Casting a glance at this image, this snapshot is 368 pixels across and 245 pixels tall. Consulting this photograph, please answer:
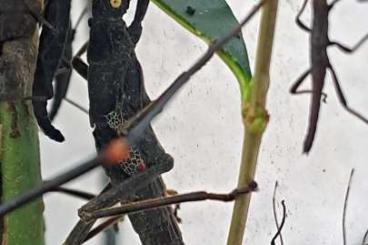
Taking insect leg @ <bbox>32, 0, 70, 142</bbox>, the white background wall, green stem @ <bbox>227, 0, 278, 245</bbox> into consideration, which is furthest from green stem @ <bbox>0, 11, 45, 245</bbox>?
the white background wall

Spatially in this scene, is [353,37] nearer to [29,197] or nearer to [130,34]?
[130,34]

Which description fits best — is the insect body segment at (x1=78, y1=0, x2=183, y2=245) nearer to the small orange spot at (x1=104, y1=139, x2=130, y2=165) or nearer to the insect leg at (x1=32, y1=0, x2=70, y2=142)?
the insect leg at (x1=32, y1=0, x2=70, y2=142)

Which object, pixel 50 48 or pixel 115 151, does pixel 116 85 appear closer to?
pixel 50 48

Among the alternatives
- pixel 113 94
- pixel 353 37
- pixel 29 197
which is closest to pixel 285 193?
pixel 353 37

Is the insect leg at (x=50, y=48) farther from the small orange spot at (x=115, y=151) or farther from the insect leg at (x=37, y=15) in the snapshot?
the small orange spot at (x=115, y=151)

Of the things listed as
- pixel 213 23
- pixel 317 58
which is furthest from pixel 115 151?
pixel 213 23

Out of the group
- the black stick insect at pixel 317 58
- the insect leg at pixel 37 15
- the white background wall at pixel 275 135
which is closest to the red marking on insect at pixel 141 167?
the insect leg at pixel 37 15
